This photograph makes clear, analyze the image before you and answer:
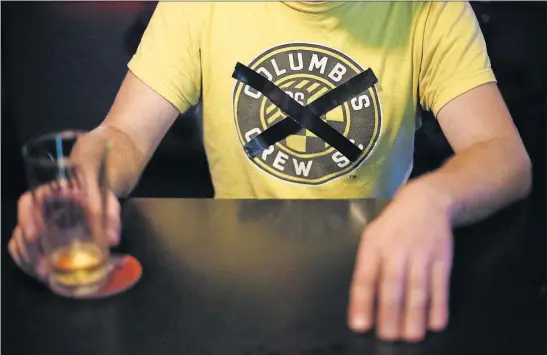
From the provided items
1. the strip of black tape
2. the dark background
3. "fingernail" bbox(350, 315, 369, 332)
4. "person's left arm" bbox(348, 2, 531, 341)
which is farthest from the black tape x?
"fingernail" bbox(350, 315, 369, 332)

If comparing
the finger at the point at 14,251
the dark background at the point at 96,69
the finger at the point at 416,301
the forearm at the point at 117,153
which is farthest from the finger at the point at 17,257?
the dark background at the point at 96,69

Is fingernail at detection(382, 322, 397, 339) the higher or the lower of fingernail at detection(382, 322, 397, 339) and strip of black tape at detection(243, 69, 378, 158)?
the lower

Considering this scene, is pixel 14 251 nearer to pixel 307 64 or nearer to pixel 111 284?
pixel 111 284

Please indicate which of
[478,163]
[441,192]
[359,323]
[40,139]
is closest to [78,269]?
[40,139]

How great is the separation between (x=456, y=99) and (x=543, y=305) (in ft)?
1.34

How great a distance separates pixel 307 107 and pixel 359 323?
1.61 ft

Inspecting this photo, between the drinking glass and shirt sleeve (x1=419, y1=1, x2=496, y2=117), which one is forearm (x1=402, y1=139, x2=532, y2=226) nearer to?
shirt sleeve (x1=419, y1=1, x2=496, y2=117)

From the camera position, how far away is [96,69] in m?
1.21

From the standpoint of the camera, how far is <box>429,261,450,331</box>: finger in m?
0.51

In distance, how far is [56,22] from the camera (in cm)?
121

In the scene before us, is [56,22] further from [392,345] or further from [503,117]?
[392,345]

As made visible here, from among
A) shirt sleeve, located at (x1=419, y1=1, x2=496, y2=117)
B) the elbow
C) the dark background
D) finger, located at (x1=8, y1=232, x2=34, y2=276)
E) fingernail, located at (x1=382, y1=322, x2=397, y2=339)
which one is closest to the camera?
fingernail, located at (x1=382, y1=322, x2=397, y2=339)

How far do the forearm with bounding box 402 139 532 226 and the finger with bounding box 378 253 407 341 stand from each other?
4.3 inches

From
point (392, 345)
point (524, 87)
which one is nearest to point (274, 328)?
point (392, 345)
